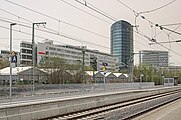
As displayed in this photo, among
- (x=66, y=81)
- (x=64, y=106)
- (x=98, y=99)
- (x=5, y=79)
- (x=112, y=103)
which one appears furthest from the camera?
(x=66, y=81)

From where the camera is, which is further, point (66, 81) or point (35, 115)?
point (66, 81)

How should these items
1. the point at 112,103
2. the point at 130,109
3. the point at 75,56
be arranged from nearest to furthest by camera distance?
the point at 130,109 → the point at 112,103 → the point at 75,56

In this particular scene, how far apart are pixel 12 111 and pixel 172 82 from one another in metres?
79.4

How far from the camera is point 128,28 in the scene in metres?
40.4

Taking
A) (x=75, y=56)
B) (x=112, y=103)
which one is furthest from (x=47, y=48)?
(x=112, y=103)

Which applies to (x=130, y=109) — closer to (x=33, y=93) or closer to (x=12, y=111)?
(x=12, y=111)

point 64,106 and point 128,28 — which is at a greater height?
point 128,28

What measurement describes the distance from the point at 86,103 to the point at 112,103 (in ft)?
22.7

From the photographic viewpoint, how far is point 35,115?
60.1 ft

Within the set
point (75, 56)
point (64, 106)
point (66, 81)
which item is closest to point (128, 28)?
point (64, 106)

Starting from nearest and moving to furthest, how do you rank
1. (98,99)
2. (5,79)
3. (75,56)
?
1. (98,99)
2. (5,79)
3. (75,56)

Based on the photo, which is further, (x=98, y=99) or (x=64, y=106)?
(x=98, y=99)

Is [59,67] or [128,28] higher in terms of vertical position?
[128,28]

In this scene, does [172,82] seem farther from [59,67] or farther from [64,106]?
[64,106]
